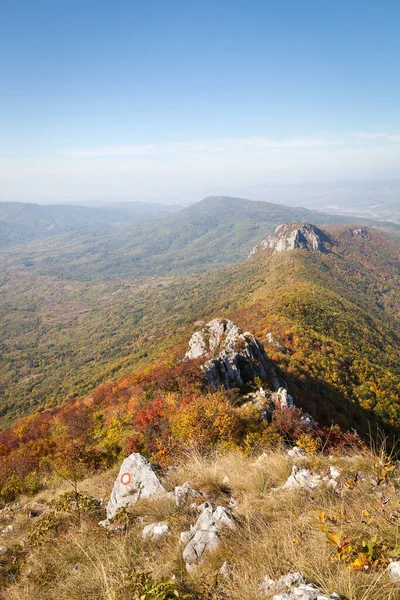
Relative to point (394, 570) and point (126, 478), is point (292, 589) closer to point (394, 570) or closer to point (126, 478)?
point (394, 570)

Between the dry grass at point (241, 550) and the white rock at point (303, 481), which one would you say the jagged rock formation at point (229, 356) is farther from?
the dry grass at point (241, 550)

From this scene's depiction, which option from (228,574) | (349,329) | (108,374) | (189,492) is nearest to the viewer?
(228,574)

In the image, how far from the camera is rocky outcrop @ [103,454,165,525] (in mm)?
6875

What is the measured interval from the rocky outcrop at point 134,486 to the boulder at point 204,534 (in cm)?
215

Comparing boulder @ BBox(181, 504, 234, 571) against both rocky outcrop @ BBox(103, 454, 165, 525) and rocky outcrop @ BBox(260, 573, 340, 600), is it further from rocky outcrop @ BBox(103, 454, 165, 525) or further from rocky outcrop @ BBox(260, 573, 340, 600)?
rocky outcrop @ BBox(103, 454, 165, 525)

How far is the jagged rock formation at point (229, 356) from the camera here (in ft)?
79.0

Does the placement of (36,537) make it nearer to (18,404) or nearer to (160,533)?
(160,533)

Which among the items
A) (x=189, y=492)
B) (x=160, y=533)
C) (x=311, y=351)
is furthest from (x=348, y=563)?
(x=311, y=351)

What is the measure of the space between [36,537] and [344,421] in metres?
29.2

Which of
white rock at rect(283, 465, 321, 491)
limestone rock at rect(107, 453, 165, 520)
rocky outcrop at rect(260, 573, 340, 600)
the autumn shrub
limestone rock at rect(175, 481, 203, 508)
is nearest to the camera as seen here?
rocky outcrop at rect(260, 573, 340, 600)

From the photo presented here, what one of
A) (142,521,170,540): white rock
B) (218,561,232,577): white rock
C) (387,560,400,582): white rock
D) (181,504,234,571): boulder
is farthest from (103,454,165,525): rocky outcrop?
(387,560,400,582): white rock

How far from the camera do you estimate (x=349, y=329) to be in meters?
66.8

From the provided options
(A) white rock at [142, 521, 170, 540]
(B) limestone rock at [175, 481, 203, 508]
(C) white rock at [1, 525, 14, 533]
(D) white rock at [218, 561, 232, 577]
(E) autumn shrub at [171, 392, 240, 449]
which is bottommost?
(E) autumn shrub at [171, 392, 240, 449]

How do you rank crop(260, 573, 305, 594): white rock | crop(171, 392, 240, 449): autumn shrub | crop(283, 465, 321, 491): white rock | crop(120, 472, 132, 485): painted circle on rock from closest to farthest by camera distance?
crop(260, 573, 305, 594): white rock < crop(283, 465, 321, 491): white rock < crop(120, 472, 132, 485): painted circle on rock < crop(171, 392, 240, 449): autumn shrub
